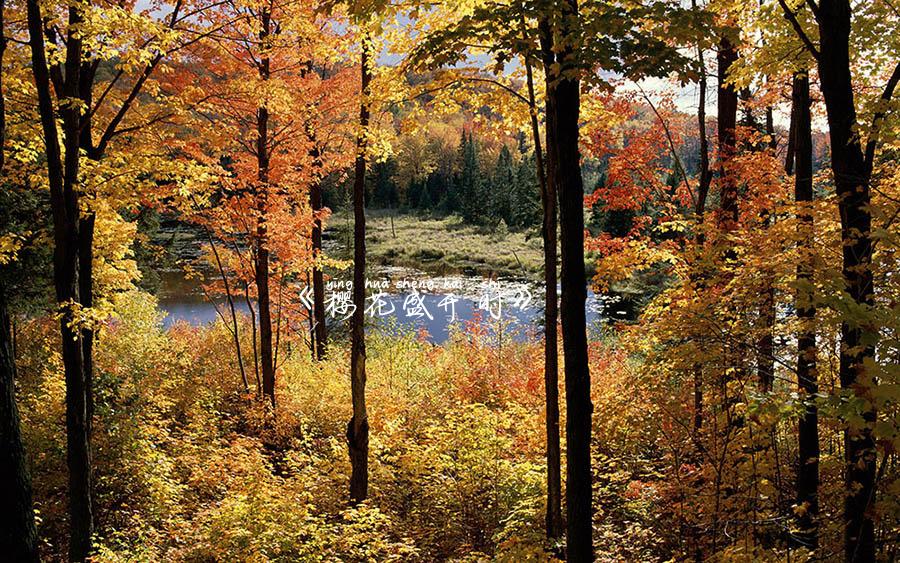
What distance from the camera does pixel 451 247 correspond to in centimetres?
6031

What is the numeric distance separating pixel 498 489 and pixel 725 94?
259 inches

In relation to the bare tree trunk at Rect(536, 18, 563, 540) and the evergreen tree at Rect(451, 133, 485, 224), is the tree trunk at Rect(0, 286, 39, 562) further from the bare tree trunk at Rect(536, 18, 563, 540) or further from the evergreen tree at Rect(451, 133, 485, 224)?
the evergreen tree at Rect(451, 133, 485, 224)

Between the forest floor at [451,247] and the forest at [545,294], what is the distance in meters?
32.7

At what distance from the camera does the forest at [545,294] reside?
3916 millimetres

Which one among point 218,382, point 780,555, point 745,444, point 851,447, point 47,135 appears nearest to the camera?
point 851,447

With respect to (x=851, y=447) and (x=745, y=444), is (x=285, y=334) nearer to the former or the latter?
(x=745, y=444)

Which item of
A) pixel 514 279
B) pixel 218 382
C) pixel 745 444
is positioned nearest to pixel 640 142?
pixel 745 444

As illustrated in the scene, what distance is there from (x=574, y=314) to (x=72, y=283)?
18.3 ft

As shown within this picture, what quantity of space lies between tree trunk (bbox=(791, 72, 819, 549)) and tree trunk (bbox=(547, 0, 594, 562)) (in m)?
1.56

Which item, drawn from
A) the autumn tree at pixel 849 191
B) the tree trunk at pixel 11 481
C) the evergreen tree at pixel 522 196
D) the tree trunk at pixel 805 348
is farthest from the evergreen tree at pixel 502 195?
the tree trunk at pixel 11 481

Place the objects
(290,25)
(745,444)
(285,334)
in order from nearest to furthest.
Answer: (745,444), (290,25), (285,334)

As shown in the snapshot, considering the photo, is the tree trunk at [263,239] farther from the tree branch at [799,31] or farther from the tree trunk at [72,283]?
the tree branch at [799,31]

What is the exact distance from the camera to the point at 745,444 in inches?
205

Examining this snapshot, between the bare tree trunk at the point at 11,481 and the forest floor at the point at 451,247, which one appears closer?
the bare tree trunk at the point at 11,481
